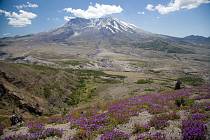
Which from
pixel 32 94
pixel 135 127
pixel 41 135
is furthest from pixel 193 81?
pixel 41 135

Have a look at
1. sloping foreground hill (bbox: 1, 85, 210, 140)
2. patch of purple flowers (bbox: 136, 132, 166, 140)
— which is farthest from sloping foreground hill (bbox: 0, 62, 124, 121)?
patch of purple flowers (bbox: 136, 132, 166, 140)

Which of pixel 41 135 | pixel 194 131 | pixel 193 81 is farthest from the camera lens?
pixel 193 81

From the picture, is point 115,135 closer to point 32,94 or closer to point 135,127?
point 135,127

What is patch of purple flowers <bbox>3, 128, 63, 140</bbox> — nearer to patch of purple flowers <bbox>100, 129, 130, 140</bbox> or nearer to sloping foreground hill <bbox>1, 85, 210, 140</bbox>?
sloping foreground hill <bbox>1, 85, 210, 140</bbox>

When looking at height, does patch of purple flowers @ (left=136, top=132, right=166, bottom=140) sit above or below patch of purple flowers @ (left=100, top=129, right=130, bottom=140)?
above

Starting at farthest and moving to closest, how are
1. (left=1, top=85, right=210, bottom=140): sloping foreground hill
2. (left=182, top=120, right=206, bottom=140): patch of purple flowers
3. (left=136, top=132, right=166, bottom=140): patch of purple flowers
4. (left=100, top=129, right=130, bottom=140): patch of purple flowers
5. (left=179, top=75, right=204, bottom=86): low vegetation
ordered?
1. (left=179, top=75, right=204, bottom=86): low vegetation
2. (left=100, top=129, right=130, bottom=140): patch of purple flowers
3. (left=1, top=85, right=210, bottom=140): sloping foreground hill
4. (left=136, top=132, right=166, bottom=140): patch of purple flowers
5. (left=182, top=120, right=206, bottom=140): patch of purple flowers

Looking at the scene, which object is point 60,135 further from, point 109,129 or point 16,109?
point 16,109

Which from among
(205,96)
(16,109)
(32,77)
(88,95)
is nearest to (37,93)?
(32,77)

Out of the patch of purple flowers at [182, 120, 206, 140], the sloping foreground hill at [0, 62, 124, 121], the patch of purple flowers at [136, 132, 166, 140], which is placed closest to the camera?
the patch of purple flowers at [182, 120, 206, 140]

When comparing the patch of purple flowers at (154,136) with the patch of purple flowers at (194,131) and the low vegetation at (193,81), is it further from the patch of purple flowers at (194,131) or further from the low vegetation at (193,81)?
the low vegetation at (193,81)

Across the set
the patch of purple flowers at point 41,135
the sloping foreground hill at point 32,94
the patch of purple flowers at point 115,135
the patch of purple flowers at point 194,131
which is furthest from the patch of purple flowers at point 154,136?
the sloping foreground hill at point 32,94

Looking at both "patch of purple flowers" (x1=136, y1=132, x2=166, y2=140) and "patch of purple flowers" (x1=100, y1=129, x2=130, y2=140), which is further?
"patch of purple flowers" (x1=100, y1=129, x2=130, y2=140)

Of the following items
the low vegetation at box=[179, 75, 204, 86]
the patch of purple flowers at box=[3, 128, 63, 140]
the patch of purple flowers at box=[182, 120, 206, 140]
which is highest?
the patch of purple flowers at box=[182, 120, 206, 140]

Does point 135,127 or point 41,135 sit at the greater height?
point 135,127
